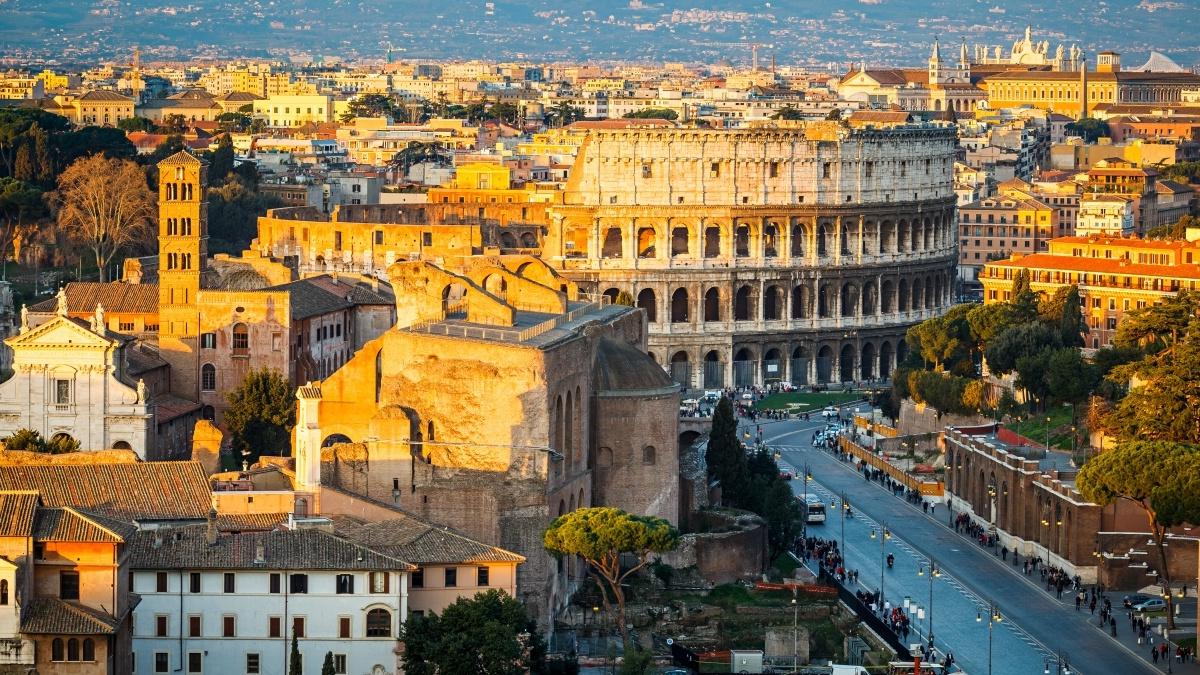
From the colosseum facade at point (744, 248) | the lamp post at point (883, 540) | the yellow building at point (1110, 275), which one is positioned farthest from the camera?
the colosseum facade at point (744, 248)

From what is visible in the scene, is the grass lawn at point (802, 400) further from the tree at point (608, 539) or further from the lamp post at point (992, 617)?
the tree at point (608, 539)

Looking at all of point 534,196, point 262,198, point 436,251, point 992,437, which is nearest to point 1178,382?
point 992,437

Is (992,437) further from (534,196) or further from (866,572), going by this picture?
(534,196)

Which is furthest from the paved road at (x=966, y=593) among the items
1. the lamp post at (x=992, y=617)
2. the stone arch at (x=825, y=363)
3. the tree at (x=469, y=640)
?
the stone arch at (x=825, y=363)

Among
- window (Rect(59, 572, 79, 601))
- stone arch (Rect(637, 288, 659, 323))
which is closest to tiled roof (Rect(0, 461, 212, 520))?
window (Rect(59, 572, 79, 601))

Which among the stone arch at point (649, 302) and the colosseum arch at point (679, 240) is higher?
the colosseum arch at point (679, 240)

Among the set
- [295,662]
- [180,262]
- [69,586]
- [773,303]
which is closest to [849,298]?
[773,303]

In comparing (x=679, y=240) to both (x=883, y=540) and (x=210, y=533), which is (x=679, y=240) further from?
(x=210, y=533)
